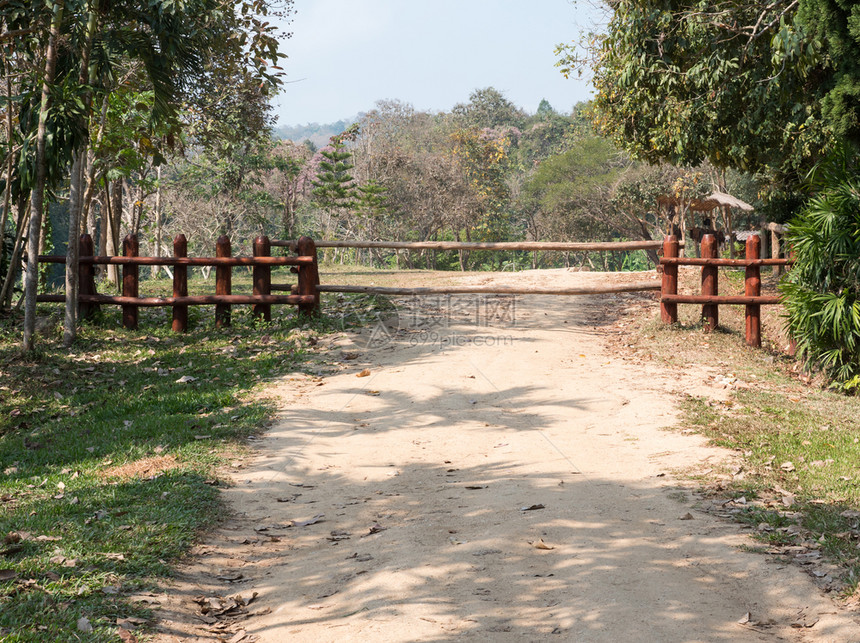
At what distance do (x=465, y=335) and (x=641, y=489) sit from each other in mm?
5606

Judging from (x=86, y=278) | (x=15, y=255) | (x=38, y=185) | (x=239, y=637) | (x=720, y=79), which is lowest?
(x=239, y=637)

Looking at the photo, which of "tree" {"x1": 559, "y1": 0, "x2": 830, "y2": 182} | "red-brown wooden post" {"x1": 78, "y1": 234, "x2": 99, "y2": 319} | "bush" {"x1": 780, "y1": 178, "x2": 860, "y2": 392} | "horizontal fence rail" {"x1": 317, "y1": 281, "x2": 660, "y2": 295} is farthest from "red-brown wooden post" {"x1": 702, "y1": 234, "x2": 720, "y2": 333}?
"red-brown wooden post" {"x1": 78, "y1": 234, "x2": 99, "y2": 319}

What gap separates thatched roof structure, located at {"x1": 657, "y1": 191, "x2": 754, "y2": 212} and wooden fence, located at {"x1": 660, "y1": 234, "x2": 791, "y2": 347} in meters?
14.3

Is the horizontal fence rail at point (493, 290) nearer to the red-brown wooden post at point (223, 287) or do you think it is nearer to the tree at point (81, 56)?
the red-brown wooden post at point (223, 287)

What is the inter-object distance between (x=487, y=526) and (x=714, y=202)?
23.5 m

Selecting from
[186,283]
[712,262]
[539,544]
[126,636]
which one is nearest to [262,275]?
[186,283]

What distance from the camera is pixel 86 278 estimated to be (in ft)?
37.3

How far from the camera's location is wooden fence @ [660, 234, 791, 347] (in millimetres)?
10883

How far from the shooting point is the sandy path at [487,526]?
3891 mm

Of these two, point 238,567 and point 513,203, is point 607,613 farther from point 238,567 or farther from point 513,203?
point 513,203

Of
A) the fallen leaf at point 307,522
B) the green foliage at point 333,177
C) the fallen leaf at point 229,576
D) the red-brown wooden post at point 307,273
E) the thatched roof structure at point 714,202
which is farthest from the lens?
the green foliage at point 333,177

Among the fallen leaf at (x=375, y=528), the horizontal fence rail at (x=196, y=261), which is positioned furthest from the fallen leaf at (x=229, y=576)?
the horizontal fence rail at (x=196, y=261)

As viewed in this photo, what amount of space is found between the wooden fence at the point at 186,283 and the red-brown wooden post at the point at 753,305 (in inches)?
249

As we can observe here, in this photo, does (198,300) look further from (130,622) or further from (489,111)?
(489,111)
